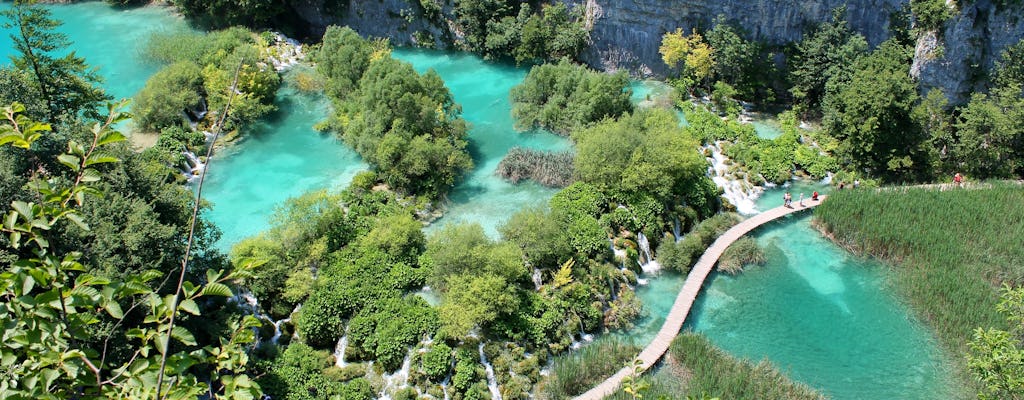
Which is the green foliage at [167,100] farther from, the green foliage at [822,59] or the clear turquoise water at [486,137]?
the green foliage at [822,59]

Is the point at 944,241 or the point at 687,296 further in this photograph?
the point at 944,241

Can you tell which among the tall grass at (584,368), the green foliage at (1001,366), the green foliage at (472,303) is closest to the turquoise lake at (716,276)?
the tall grass at (584,368)

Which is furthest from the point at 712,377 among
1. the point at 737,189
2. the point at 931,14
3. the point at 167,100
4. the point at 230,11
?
the point at 230,11

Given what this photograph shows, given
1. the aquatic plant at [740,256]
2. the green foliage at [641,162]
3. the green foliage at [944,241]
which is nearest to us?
the green foliage at [944,241]

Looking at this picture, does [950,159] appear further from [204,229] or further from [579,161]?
[204,229]

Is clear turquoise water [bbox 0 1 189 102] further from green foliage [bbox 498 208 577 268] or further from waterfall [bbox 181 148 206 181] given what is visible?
green foliage [bbox 498 208 577 268]

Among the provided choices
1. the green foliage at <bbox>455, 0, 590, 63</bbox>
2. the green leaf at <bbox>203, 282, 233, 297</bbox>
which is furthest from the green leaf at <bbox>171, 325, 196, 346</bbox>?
the green foliage at <bbox>455, 0, 590, 63</bbox>

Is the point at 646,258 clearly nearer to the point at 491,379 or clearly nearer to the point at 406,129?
the point at 491,379
